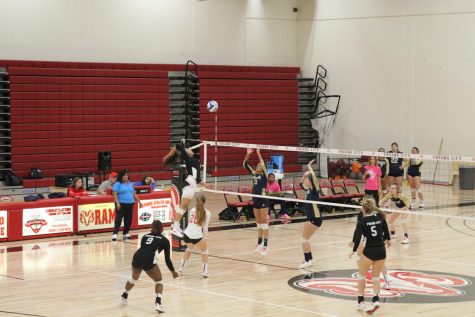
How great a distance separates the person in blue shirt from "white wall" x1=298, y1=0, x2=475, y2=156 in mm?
16559

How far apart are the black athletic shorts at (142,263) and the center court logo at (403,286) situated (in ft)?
10.4

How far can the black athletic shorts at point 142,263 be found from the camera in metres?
13.7

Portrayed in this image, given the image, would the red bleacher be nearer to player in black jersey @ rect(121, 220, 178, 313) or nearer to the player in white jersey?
the player in white jersey

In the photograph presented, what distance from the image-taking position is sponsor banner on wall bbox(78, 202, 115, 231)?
70.1ft

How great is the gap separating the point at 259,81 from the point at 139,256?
77.1ft

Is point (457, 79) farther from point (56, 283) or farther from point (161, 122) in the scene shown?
point (56, 283)

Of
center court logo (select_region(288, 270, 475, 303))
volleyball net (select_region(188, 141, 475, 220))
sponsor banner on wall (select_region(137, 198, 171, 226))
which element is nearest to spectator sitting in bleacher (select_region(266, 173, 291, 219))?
volleyball net (select_region(188, 141, 475, 220))

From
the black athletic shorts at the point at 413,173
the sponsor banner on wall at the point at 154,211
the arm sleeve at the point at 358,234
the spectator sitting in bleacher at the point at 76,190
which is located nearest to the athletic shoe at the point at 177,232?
the sponsor banner on wall at the point at 154,211

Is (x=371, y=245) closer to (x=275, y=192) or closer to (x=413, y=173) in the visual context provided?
(x=275, y=192)

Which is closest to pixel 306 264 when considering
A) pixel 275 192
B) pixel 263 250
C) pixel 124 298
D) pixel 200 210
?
pixel 263 250

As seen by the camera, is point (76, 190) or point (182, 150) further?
point (76, 190)

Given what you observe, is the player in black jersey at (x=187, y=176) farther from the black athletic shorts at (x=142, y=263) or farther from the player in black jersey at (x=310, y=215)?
the black athletic shorts at (x=142, y=263)

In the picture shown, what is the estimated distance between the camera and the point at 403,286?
51.6 ft

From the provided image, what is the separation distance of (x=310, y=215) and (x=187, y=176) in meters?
3.46
